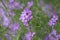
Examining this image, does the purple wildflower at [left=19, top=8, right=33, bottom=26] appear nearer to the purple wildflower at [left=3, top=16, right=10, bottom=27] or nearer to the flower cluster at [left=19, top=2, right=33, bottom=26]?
the flower cluster at [left=19, top=2, right=33, bottom=26]

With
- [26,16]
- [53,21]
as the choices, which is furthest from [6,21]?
[53,21]

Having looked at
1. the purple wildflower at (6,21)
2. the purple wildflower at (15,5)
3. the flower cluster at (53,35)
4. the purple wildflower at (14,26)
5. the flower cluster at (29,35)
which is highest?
the purple wildflower at (15,5)

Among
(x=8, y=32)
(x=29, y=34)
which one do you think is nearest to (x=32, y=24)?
(x=29, y=34)

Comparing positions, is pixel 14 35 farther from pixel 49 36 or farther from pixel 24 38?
pixel 49 36

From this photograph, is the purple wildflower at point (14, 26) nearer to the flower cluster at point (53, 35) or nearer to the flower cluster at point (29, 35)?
the flower cluster at point (29, 35)

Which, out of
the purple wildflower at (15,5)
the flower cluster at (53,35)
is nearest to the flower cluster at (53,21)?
the flower cluster at (53,35)

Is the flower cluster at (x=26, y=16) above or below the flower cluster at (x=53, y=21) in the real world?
above

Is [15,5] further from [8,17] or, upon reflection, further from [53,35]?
[53,35]

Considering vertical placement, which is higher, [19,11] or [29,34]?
[19,11]

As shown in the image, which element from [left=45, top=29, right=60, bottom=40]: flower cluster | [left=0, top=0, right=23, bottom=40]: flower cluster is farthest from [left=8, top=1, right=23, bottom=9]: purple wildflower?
[left=45, top=29, right=60, bottom=40]: flower cluster

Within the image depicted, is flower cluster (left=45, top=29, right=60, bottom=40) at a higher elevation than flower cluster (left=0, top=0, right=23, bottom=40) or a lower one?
lower

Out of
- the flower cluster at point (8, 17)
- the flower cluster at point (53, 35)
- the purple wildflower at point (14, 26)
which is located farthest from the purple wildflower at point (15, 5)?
the flower cluster at point (53, 35)
